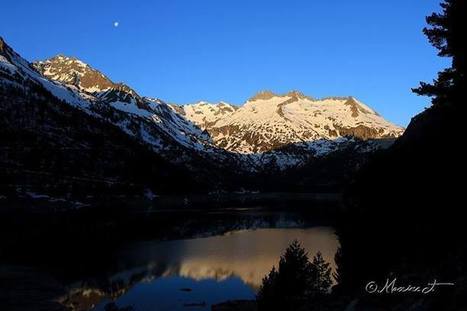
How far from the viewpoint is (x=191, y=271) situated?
91.6m

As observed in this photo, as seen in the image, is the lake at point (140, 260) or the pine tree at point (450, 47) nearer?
the pine tree at point (450, 47)

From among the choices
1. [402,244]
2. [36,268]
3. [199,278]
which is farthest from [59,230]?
[402,244]

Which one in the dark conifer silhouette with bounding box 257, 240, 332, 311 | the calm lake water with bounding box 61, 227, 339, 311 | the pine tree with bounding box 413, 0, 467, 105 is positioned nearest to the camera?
the pine tree with bounding box 413, 0, 467, 105

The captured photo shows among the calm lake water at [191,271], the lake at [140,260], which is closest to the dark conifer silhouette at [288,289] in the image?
the lake at [140,260]

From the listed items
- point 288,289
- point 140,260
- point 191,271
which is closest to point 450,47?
point 288,289

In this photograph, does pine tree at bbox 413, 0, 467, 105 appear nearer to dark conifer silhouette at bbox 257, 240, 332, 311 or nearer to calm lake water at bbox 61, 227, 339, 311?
dark conifer silhouette at bbox 257, 240, 332, 311

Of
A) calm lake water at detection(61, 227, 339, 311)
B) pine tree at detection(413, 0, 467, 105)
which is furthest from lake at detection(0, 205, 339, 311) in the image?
pine tree at detection(413, 0, 467, 105)

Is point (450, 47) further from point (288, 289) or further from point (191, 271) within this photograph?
point (191, 271)

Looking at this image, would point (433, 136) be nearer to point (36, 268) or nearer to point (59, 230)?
point (36, 268)

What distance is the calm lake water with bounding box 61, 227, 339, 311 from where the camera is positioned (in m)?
69.1

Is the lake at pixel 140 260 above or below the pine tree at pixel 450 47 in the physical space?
below

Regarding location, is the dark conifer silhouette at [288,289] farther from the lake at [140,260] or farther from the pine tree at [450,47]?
the pine tree at [450,47]

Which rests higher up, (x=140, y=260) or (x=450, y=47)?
(x=450, y=47)

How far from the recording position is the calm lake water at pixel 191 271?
227 ft
